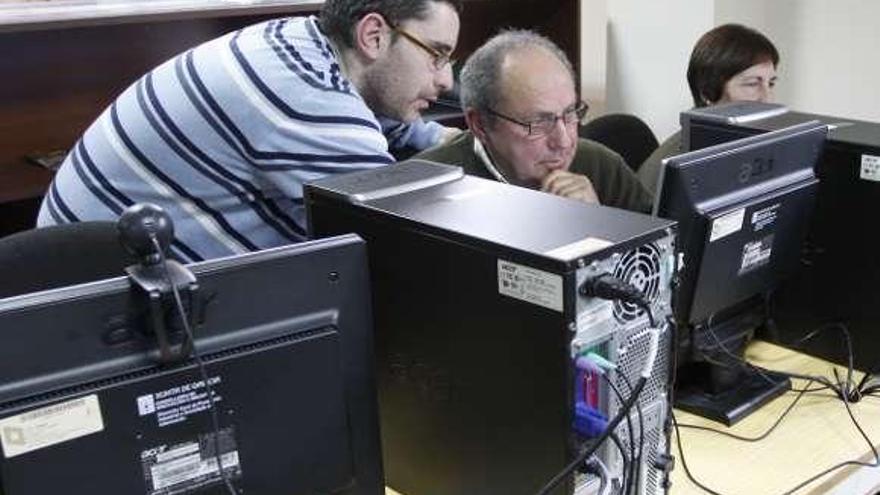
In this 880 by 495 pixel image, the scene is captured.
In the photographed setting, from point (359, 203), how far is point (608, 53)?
276 cm

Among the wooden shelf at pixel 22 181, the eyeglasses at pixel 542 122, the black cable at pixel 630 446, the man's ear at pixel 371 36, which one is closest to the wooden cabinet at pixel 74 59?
the wooden shelf at pixel 22 181

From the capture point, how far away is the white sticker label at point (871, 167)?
1387 mm

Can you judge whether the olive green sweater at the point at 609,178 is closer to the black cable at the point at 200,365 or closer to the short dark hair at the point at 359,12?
the short dark hair at the point at 359,12

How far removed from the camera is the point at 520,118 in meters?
1.83

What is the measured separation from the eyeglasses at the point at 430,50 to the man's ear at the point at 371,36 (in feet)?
0.08

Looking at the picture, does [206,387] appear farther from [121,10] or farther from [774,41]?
[774,41]

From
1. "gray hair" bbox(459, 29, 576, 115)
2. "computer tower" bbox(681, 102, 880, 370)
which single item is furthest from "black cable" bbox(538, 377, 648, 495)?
"gray hair" bbox(459, 29, 576, 115)

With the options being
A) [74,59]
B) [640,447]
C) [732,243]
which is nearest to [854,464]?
[732,243]

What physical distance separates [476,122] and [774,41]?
6.27 feet

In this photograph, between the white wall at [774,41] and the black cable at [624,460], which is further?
the white wall at [774,41]

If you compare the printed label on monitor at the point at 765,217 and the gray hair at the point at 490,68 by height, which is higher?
the gray hair at the point at 490,68

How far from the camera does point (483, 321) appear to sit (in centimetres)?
96

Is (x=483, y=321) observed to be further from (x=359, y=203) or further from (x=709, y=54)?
(x=709, y=54)

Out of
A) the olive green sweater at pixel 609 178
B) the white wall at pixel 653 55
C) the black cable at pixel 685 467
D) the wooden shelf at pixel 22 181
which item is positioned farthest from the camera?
the white wall at pixel 653 55
